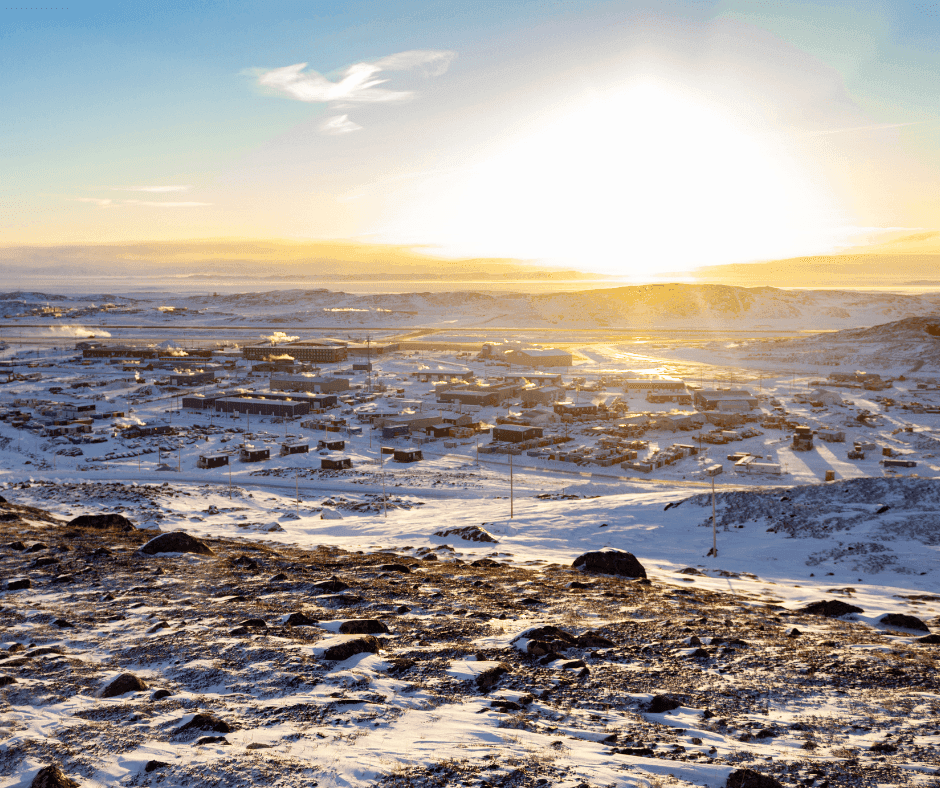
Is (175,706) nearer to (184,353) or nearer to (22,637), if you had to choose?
(22,637)

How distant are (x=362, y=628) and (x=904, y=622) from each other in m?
12.5

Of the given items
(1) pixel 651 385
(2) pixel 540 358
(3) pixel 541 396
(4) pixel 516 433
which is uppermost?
(2) pixel 540 358

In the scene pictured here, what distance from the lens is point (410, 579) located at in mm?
19062

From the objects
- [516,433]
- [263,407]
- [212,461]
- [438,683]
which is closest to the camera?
[438,683]

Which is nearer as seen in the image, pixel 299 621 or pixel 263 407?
pixel 299 621

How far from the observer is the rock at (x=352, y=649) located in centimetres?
1255

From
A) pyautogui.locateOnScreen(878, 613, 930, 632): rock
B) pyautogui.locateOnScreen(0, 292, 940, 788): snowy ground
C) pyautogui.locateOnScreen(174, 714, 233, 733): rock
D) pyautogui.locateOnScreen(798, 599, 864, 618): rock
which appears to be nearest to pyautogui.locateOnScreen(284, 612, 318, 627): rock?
pyautogui.locateOnScreen(0, 292, 940, 788): snowy ground

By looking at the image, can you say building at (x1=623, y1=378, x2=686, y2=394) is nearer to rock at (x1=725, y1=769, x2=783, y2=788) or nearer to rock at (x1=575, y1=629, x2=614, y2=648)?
rock at (x1=575, y1=629, x2=614, y2=648)

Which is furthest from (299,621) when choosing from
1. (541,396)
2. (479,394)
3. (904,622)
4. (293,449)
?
(541,396)

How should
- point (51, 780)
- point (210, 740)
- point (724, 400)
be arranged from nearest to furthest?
1. point (51, 780)
2. point (210, 740)
3. point (724, 400)

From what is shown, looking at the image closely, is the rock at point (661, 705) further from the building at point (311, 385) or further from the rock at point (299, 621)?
the building at point (311, 385)

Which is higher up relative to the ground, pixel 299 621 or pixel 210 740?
pixel 210 740

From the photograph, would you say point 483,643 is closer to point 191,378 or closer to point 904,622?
point 904,622

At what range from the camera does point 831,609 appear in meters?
17.1
